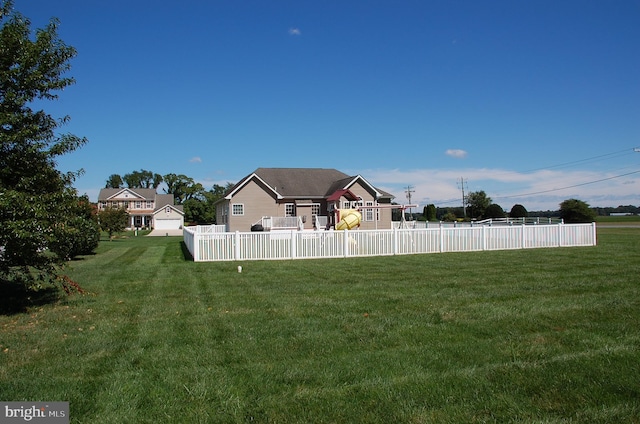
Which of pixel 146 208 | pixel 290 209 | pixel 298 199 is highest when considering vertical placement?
pixel 146 208

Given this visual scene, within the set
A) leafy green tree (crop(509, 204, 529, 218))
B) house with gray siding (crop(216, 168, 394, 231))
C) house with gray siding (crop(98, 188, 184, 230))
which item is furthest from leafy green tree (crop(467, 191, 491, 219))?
house with gray siding (crop(98, 188, 184, 230))

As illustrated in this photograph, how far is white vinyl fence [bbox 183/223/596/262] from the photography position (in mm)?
15945

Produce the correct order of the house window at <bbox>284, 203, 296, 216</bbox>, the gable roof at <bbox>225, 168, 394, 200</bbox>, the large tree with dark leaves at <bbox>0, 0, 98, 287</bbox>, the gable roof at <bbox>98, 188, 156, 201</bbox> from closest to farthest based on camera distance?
the large tree with dark leaves at <bbox>0, 0, 98, 287</bbox> < the gable roof at <bbox>225, 168, 394, 200</bbox> < the house window at <bbox>284, 203, 296, 216</bbox> < the gable roof at <bbox>98, 188, 156, 201</bbox>

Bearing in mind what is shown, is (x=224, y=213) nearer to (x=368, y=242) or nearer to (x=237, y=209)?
(x=237, y=209)

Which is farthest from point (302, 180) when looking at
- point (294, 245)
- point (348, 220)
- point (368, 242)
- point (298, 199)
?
point (294, 245)

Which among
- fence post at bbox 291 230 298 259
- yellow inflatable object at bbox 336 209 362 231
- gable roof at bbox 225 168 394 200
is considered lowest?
fence post at bbox 291 230 298 259

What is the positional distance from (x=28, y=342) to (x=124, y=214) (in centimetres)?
3599

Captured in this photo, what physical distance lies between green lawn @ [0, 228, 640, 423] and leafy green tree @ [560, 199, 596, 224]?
→ 36867 millimetres

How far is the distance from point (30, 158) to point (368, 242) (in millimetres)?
11688

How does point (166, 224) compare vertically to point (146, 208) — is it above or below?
below

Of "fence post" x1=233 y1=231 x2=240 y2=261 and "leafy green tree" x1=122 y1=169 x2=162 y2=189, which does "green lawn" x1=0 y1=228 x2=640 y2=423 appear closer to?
→ "fence post" x1=233 y1=231 x2=240 y2=261

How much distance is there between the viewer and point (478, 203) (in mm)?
66312

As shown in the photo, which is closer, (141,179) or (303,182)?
(303,182)

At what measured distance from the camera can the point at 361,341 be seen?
5625 mm
